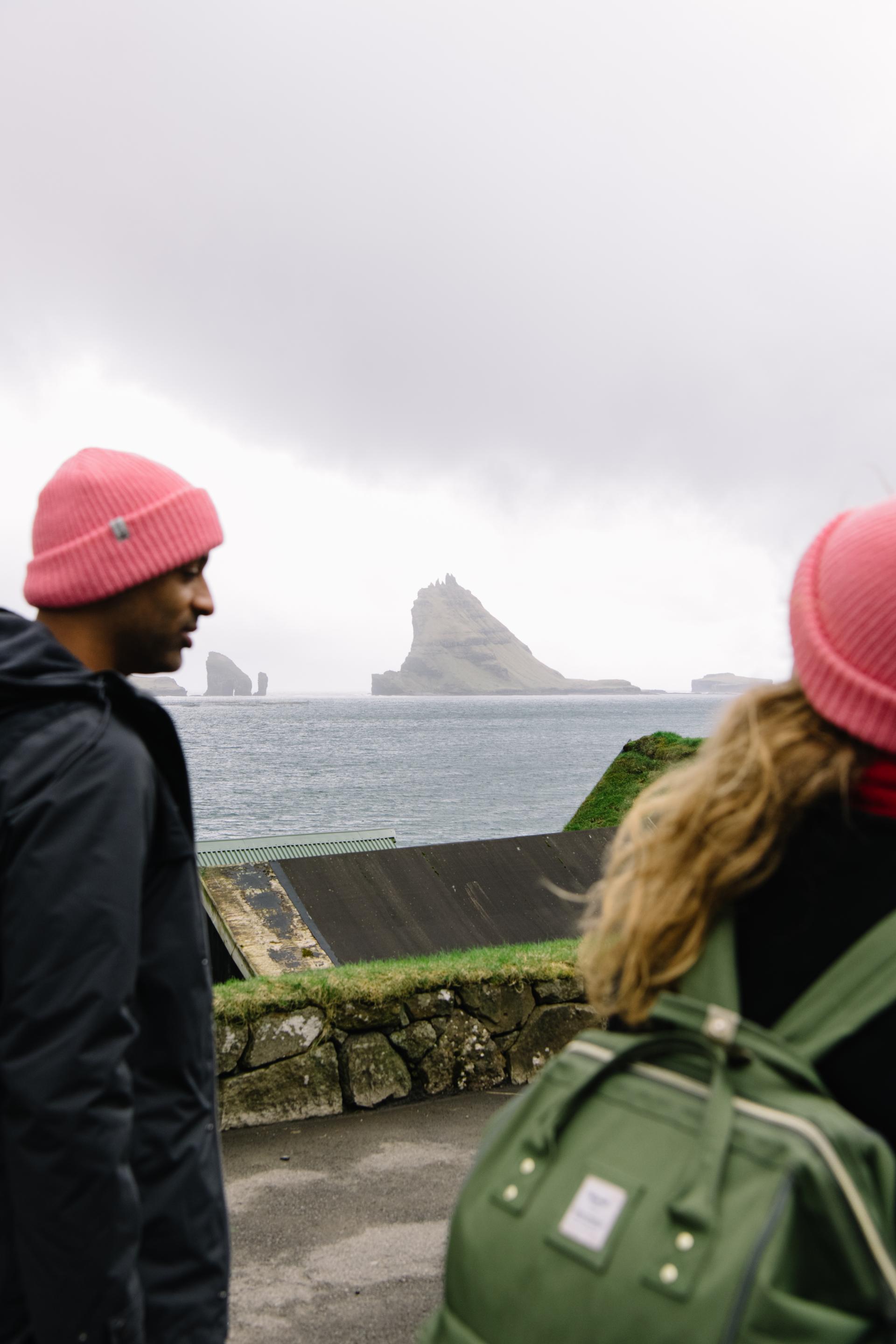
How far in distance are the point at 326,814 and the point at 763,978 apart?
59613mm

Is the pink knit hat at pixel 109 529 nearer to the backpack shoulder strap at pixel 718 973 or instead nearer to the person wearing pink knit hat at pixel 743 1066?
the person wearing pink knit hat at pixel 743 1066

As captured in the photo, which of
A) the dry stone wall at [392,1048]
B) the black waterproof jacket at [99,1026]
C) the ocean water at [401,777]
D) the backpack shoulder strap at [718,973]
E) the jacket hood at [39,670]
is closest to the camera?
the backpack shoulder strap at [718,973]

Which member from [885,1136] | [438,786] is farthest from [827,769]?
[438,786]

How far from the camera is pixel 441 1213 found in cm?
484

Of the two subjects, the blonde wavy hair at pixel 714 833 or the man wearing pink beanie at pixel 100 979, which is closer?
the blonde wavy hair at pixel 714 833

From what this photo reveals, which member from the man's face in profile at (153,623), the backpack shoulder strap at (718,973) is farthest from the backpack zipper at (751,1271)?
the man's face in profile at (153,623)

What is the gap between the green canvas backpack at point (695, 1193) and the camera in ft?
4.06

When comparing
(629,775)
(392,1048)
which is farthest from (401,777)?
(392,1048)

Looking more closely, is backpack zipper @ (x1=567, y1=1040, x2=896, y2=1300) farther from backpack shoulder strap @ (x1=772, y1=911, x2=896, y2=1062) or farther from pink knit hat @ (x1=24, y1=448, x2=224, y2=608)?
pink knit hat @ (x1=24, y1=448, x2=224, y2=608)

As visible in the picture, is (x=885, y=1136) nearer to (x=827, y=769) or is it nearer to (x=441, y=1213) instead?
(x=827, y=769)

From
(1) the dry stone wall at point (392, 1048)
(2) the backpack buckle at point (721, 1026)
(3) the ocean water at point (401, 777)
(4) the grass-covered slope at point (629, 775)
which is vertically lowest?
(3) the ocean water at point (401, 777)

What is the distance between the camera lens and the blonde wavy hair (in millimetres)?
1530

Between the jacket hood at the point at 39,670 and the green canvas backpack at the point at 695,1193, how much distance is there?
1.06m

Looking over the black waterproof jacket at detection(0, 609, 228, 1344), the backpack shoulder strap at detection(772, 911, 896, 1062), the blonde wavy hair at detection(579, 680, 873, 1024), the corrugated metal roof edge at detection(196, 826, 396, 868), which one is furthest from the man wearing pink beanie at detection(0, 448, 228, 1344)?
the corrugated metal roof edge at detection(196, 826, 396, 868)
